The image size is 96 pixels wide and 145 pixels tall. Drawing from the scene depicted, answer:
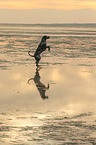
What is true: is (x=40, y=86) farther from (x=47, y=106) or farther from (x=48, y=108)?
(x=48, y=108)

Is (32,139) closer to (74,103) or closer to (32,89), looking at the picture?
(74,103)

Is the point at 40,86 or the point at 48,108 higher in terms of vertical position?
the point at 48,108

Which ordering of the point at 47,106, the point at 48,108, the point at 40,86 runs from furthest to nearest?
the point at 40,86, the point at 47,106, the point at 48,108

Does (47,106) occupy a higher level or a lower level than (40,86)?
higher

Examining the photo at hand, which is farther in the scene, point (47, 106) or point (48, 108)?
point (47, 106)

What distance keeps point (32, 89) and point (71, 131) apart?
5.05 metres

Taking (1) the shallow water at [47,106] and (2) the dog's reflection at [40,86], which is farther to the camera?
(2) the dog's reflection at [40,86]

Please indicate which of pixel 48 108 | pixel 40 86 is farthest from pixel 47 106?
pixel 40 86

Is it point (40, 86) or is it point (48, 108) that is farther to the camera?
point (40, 86)

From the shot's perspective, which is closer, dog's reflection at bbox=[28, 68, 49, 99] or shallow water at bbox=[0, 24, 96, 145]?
shallow water at bbox=[0, 24, 96, 145]

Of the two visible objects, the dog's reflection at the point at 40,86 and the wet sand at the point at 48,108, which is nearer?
the wet sand at the point at 48,108

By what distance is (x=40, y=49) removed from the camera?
811 inches

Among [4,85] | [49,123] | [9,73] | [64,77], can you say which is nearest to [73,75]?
[64,77]

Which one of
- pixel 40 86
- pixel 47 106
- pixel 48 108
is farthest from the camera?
pixel 40 86
